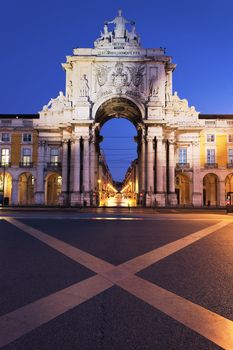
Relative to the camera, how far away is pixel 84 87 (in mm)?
54156

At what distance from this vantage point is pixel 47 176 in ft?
188

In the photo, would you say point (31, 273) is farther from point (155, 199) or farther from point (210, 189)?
point (210, 189)

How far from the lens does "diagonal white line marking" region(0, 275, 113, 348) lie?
4.20 m

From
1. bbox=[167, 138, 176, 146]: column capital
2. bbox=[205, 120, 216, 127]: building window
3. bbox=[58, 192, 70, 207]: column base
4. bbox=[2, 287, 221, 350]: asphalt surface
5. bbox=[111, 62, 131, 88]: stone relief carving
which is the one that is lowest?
bbox=[2, 287, 221, 350]: asphalt surface

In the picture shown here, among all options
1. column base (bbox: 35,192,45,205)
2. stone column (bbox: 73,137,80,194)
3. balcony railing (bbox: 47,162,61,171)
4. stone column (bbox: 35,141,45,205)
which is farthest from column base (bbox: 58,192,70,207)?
balcony railing (bbox: 47,162,61,171)

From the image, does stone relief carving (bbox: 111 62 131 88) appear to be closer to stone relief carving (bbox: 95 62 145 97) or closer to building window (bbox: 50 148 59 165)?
stone relief carving (bbox: 95 62 145 97)

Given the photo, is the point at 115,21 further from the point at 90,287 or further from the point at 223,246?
the point at 90,287

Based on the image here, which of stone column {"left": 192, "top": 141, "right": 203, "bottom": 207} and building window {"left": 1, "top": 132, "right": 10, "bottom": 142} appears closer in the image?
stone column {"left": 192, "top": 141, "right": 203, "bottom": 207}

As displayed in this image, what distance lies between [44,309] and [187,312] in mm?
1976

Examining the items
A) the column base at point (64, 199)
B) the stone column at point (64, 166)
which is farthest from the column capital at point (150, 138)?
the column base at point (64, 199)

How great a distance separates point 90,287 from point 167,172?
4820 cm

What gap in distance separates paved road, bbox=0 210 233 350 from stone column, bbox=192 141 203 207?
150 feet

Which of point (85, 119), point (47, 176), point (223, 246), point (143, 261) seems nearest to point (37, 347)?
point (143, 261)

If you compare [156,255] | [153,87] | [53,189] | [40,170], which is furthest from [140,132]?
[156,255]
